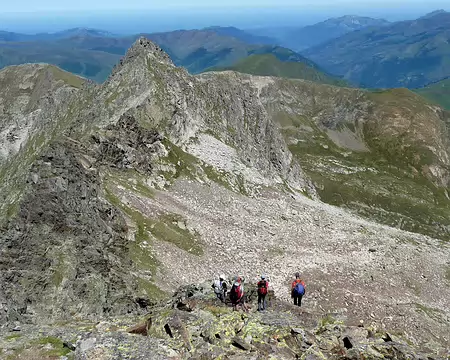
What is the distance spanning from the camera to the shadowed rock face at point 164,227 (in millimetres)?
34312

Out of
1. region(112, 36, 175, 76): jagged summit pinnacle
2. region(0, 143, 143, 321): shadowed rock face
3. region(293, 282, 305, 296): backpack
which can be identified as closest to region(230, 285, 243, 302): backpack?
region(293, 282, 305, 296): backpack

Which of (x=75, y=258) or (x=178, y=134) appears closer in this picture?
(x=75, y=258)

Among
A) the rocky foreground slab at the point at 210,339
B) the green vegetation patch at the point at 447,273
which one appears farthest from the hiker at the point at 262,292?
the green vegetation patch at the point at 447,273

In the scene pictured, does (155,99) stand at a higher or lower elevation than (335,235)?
higher

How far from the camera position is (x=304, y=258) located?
52.3m

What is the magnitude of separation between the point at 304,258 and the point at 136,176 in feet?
89.0

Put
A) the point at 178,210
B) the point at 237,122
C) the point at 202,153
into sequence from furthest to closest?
the point at 237,122
the point at 202,153
the point at 178,210

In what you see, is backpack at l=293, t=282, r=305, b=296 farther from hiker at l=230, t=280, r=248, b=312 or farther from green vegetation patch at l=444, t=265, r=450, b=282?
green vegetation patch at l=444, t=265, r=450, b=282

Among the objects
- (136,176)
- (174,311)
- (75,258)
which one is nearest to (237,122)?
(136,176)

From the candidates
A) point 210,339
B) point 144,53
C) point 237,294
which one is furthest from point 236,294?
point 144,53

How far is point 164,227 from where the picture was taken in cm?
5109

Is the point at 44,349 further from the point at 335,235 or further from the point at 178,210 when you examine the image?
the point at 335,235

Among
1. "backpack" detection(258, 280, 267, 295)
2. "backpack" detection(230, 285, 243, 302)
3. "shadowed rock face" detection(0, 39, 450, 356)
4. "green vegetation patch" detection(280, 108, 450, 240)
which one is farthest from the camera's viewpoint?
"green vegetation patch" detection(280, 108, 450, 240)

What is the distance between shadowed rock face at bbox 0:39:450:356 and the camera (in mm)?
34312
